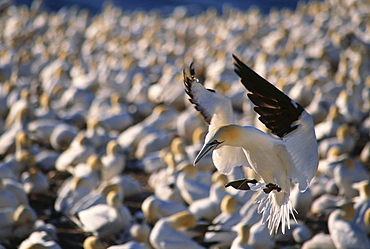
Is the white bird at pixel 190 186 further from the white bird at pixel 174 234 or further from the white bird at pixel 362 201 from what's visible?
the white bird at pixel 362 201

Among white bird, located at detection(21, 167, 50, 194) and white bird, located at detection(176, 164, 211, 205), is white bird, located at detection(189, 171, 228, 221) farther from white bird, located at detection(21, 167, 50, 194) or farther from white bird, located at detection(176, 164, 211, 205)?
white bird, located at detection(21, 167, 50, 194)

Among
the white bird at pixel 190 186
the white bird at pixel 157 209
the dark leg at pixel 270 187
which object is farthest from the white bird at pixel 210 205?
the dark leg at pixel 270 187

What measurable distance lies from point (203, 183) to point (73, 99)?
4235 millimetres

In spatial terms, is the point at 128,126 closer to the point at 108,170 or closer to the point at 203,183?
the point at 108,170

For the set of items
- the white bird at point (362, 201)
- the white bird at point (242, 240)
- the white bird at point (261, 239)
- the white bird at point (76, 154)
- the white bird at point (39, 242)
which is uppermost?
the white bird at point (39, 242)

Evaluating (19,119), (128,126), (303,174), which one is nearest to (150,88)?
(128,126)

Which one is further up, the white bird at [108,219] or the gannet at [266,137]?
the gannet at [266,137]

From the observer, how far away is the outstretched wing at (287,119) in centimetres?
369

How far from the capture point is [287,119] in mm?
3748

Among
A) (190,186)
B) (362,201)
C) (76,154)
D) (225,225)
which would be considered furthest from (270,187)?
(76,154)

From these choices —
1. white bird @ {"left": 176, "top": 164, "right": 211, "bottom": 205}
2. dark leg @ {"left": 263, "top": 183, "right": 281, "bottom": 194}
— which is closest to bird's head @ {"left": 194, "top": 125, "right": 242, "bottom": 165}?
dark leg @ {"left": 263, "top": 183, "right": 281, "bottom": 194}

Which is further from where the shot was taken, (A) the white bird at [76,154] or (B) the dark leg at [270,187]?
(A) the white bird at [76,154]

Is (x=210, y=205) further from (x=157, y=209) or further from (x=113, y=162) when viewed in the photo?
(x=113, y=162)

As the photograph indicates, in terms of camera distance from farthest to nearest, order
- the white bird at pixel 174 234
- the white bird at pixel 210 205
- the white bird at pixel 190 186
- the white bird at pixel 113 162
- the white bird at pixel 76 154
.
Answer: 1. the white bird at pixel 76 154
2. the white bird at pixel 113 162
3. the white bird at pixel 190 186
4. the white bird at pixel 210 205
5. the white bird at pixel 174 234
